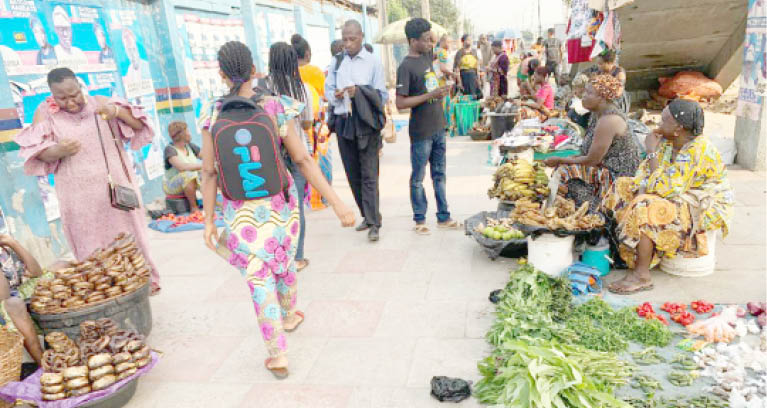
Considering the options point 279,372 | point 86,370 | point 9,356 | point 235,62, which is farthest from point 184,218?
point 235,62

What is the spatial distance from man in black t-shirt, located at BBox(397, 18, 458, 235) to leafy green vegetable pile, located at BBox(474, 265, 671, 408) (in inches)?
68.0

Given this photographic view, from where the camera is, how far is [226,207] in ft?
11.0

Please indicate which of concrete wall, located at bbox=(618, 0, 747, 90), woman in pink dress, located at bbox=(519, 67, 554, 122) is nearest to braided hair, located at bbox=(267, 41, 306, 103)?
woman in pink dress, located at bbox=(519, 67, 554, 122)

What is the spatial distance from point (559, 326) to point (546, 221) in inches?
47.3

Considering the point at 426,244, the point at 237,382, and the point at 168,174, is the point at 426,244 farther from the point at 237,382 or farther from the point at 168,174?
the point at 168,174

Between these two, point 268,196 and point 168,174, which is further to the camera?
point 168,174

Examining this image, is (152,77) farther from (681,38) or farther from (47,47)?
(681,38)

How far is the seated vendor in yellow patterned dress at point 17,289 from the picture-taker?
3629mm

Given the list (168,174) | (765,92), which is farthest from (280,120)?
(765,92)

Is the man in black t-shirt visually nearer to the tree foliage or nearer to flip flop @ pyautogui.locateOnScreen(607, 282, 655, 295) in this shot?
flip flop @ pyautogui.locateOnScreen(607, 282, 655, 295)

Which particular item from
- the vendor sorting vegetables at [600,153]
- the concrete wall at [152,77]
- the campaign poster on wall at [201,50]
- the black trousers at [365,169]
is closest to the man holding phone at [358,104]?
the black trousers at [365,169]

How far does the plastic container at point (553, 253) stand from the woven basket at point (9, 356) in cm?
378

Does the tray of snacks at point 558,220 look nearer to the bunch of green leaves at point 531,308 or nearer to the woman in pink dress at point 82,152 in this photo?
the bunch of green leaves at point 531,308

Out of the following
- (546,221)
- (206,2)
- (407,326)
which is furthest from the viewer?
(206,2)
